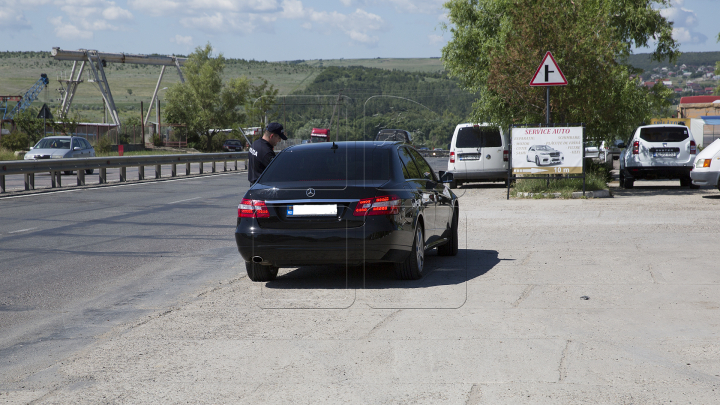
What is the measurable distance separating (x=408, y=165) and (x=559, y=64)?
12.8m

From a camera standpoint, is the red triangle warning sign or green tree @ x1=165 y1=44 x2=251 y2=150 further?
green tree @ x1=165 y1=44 x2=251 y2=150

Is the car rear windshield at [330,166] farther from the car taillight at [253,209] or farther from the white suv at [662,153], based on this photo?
the white suv at [662,153]

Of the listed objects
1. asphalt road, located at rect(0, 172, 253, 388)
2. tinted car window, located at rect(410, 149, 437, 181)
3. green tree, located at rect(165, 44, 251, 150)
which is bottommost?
asphalt road, located at rect(0, 172, 253, 388)

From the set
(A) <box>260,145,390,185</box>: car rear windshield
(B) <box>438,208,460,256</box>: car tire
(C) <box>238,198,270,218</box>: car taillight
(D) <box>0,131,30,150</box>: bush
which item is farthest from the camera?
(D) <box>0,131,30,150</box>: bush

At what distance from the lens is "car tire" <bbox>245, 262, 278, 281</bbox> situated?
27.8ft

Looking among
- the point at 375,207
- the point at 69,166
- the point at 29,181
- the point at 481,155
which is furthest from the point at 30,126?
the point at 375,207

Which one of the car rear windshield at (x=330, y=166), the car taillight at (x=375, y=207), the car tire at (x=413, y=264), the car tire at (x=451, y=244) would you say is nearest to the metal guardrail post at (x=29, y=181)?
the car tire at (x=451, y=244)

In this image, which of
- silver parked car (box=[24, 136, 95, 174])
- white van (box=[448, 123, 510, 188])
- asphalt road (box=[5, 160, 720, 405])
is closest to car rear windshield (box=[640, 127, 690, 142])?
white van (box=[448, 123, 510, 188])

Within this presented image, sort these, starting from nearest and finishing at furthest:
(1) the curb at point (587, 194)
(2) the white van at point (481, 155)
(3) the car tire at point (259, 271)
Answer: (3) the car tire at point (259, 271) < (1) the curb at point (587, 194) < (2) the white van at point (481, 155)

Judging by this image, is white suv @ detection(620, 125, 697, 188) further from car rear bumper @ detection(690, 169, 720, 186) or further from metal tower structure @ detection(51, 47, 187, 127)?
metal tower structure @ detection(51, 47, 187, 127)

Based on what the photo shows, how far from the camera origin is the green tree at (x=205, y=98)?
8225 cm

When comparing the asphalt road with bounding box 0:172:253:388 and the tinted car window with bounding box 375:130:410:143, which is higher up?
the tinted car window with bounding box 375:130:410:143

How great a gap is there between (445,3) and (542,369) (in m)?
24.2

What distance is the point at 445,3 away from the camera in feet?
91.3
